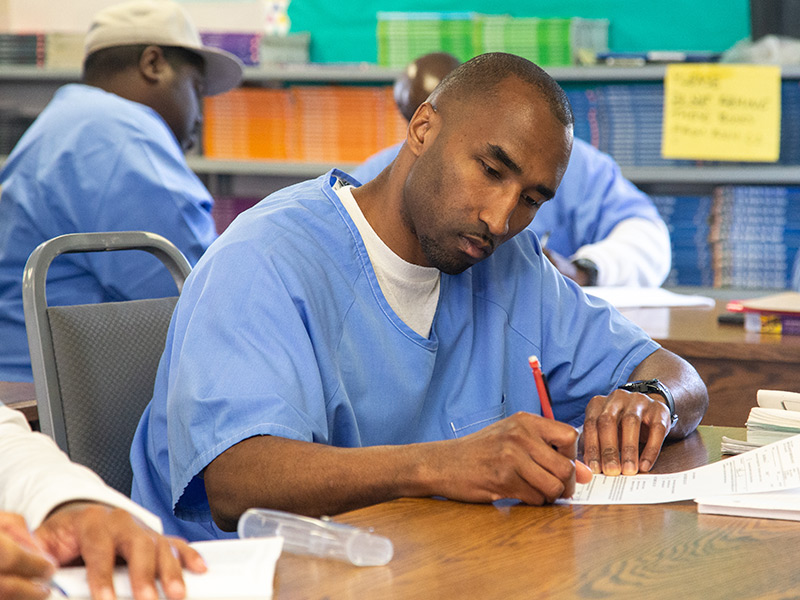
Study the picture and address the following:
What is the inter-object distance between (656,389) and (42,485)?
0.88 meters

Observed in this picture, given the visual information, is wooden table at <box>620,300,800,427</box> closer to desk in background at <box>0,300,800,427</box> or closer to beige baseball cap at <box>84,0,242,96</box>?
desk in background at <box>0,300,800,427</box>

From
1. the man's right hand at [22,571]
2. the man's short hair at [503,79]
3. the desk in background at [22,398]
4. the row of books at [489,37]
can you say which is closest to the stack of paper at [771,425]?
the man's short hair at [503,79]

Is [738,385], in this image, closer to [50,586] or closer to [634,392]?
[634,392]

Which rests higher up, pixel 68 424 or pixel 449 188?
pixel 449 188

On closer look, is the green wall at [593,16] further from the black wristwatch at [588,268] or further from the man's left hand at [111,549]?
the man's left hand at [111,549]

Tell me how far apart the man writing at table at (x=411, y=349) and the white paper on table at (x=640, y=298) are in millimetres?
840

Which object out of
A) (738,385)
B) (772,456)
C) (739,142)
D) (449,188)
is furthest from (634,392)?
(739,142)

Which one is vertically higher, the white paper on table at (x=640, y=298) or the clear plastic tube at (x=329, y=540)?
the clear plastic tube at (x=329, y=540)

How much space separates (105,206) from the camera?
7.48 feet

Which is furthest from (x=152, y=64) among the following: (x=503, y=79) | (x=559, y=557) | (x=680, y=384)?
(x=559, y=557)

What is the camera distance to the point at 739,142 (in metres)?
3.23

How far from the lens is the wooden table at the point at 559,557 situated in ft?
2.52

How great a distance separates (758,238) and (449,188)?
7.64 feet

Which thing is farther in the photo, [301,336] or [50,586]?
[301,336]
